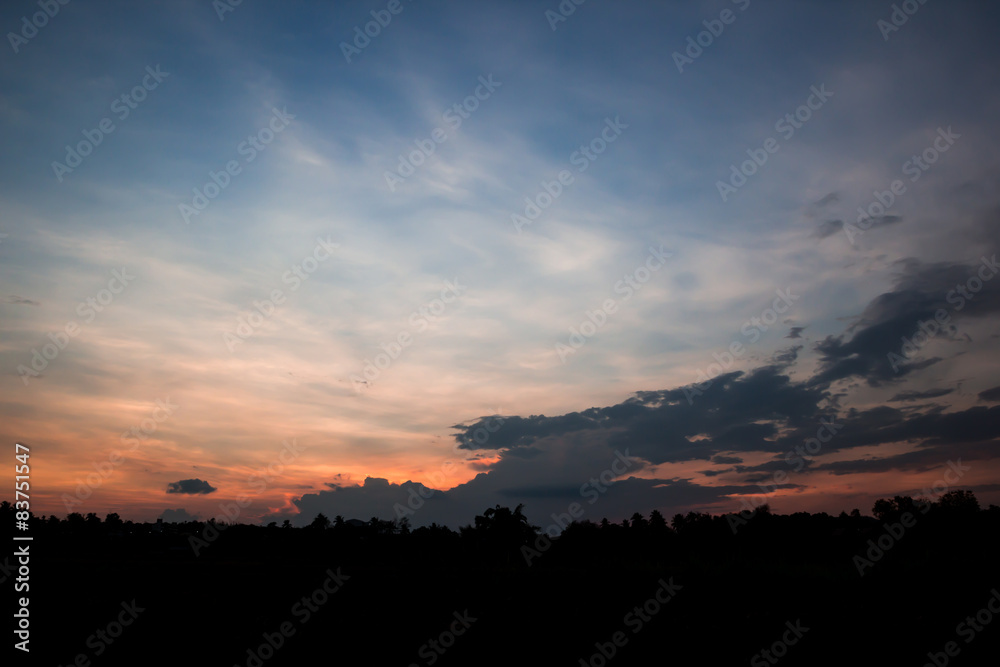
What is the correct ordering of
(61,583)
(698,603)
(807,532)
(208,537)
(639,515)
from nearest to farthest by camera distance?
(698,603) → (61,583) → (208,537) → (807,532) → (639,515)

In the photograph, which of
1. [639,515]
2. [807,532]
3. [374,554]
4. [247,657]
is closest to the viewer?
[247,657]

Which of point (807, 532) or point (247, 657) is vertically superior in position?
point (247, 657)

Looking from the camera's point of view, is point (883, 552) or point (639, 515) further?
point (639, 515)

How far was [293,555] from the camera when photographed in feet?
138

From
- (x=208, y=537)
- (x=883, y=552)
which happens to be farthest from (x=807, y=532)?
(x=208, y=537)

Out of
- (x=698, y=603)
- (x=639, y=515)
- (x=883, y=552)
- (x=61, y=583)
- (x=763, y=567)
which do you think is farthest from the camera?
(x=639, y=515)

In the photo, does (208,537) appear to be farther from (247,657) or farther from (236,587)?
(247,657)

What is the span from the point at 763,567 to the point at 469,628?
37.5 ft

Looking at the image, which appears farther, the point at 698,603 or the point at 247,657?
the point at 698,603

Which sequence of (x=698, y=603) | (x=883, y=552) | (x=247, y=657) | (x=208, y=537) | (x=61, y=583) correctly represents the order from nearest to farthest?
(x=247, y=657) < (x=698, y=603) < (x=61, y=583) < (x=883, y=552) < (x=208, y=537)

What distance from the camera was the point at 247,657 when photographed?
Answer: 42.5ft

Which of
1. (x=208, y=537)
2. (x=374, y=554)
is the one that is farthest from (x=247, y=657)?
(x=208, y=537)

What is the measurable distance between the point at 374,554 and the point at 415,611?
1104 inches

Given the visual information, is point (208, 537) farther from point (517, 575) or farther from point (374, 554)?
point (517, 575)
